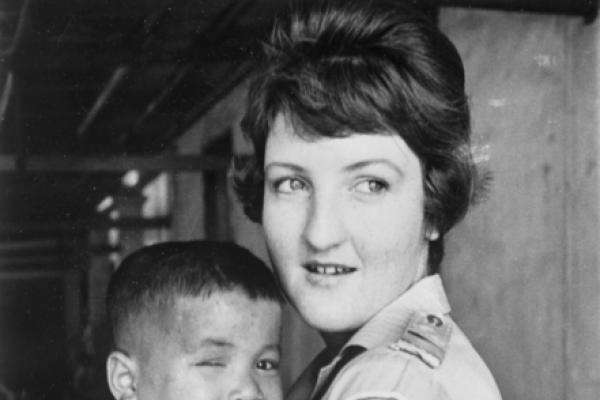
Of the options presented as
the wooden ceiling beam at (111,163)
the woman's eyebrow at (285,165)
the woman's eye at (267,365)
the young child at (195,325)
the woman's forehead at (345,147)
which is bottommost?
the woman's eye at (267,365)

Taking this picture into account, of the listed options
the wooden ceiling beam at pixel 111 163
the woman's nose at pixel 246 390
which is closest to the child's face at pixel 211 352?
the woman's nose at pixel 246 390

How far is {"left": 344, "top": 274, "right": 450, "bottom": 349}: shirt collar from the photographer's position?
1231 mm

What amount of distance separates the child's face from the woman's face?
262 millimetres

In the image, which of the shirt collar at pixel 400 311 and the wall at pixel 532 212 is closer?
the shirt collar at pixel 400 311

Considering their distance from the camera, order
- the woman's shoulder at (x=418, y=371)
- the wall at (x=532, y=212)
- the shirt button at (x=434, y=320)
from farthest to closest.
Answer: the wall at (x=532, y=212) → the shirt button at (x=434, y=320) → the woman's shoulder at (x=418, y=371)

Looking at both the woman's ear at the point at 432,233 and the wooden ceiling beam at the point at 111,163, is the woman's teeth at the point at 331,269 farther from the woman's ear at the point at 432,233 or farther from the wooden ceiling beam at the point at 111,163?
the wooden ceiling beam at the point at 111,163

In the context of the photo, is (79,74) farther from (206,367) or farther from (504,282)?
(206,367)

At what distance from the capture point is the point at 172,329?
1557 mm

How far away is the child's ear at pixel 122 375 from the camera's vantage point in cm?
160

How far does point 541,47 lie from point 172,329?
1.35 m

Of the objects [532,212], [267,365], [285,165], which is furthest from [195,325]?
[532,212]

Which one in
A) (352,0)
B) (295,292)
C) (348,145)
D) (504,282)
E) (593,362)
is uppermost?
(352,0)

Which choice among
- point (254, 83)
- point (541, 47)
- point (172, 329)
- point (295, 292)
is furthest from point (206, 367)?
point (541, 47)

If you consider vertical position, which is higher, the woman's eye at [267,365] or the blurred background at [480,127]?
the blurred background at [480,127]
